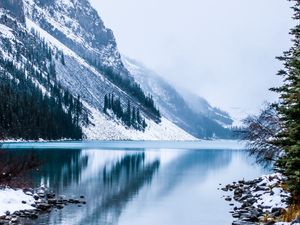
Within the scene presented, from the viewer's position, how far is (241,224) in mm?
36406

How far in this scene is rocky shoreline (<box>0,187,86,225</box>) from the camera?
36781 mm

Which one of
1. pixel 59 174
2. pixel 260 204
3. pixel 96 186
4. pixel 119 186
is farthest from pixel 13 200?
pixel 59 174

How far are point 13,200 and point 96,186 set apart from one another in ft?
68.2

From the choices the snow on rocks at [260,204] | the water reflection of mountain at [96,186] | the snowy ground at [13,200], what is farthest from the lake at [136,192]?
the snowy ground at [13,200]

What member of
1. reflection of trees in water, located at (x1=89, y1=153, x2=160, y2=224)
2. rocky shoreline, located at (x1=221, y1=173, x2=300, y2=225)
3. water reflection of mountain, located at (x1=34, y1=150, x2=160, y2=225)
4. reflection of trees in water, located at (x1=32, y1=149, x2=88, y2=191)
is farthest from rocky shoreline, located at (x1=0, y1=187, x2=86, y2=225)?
rocky shoreline, located at (x1=221, y1=173, x2=300, y2=225)

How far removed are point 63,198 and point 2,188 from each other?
7.73m

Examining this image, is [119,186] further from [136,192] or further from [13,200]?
[13,200]

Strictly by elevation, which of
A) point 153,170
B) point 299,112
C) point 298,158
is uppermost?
point 299,112

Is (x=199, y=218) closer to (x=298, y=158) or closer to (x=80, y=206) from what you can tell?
(x=80, y=206)

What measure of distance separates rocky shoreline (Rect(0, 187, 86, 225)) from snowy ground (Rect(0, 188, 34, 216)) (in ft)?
0.95

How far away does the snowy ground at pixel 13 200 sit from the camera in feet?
129

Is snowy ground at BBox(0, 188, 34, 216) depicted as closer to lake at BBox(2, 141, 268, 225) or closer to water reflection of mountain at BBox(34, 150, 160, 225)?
lake at BBox(2, 141, 268, 225)

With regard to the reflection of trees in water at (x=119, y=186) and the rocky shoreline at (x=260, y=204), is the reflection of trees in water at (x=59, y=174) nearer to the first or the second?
the reflection of trees in water at (x=119, y=186)

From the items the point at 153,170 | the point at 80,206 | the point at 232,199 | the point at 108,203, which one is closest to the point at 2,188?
the point at 80,206
